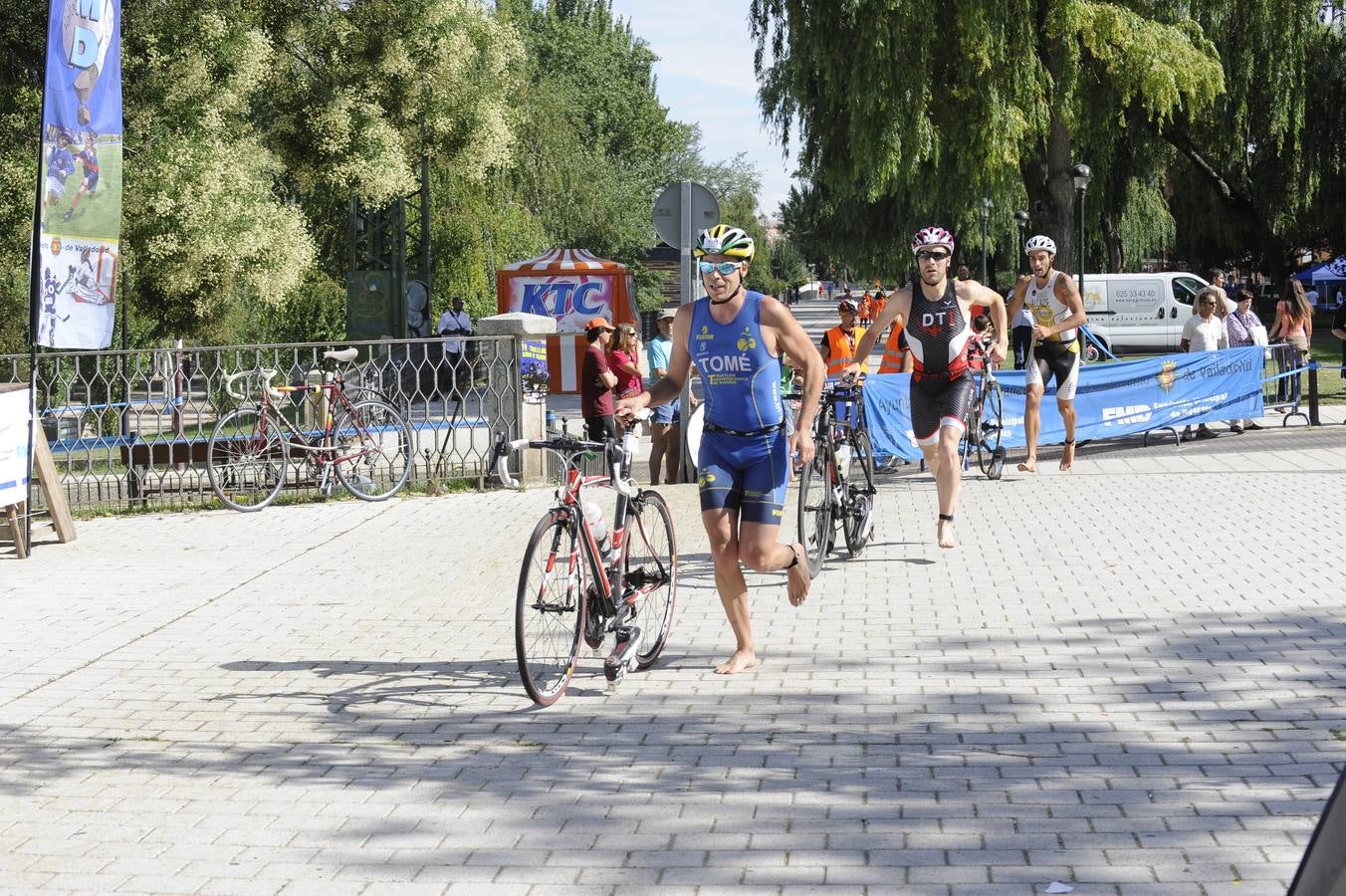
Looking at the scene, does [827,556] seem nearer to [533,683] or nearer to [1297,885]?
[533,683]

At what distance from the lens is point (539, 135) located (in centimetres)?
4103

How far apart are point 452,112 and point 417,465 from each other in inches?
593

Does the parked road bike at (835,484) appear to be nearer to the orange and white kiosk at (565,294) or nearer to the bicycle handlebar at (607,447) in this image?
the bicycle handlebar at (607,447)

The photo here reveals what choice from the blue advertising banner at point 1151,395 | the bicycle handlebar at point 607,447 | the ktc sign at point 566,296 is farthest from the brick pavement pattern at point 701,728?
the ktc sign at point 566,296

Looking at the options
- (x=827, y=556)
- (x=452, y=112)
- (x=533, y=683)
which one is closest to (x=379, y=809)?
(x=533, y=683)

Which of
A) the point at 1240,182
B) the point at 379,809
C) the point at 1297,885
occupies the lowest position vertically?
the point at 379,809

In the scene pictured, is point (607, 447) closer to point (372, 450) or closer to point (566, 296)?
point (372, 450)

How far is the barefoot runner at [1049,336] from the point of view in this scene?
13094 mm

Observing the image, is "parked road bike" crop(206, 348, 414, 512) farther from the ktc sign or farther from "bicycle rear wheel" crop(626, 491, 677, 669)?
the ktc sign

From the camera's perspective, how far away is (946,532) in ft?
31.6

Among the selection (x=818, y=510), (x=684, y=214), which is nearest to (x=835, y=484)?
(x=818, y=510)

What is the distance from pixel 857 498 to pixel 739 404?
3.31 meters

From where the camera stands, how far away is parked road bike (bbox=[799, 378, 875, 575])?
926 centimetres

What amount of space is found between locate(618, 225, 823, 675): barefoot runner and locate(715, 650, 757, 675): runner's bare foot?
0.35 meters
